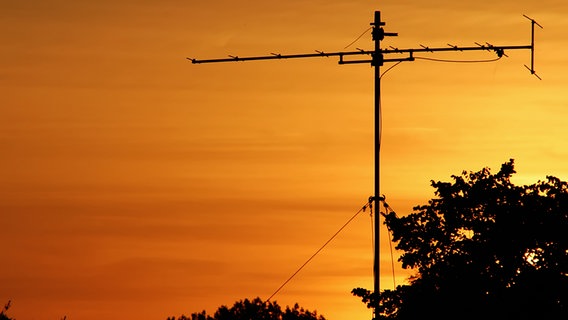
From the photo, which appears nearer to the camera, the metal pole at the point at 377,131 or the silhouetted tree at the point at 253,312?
the metal pole at the point at 377,131

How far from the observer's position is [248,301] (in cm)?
15075

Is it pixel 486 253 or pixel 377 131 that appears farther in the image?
pixel 486 253

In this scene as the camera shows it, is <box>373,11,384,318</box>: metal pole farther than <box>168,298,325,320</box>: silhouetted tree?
No

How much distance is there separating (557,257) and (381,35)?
1768 centimetres

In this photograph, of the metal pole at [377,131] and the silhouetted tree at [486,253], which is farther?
the silhouetted tree at [486,253]

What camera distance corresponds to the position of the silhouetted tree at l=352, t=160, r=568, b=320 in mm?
69562

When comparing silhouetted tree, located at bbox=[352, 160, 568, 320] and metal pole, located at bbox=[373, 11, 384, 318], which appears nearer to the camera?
metal pole, located at bbox=[373, 11, 384, 318]

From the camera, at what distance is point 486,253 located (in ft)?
232

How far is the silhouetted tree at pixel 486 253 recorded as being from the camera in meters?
69.6

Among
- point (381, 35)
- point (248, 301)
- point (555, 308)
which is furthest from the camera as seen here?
point (248, 301)

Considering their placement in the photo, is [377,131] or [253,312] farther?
[253,312]

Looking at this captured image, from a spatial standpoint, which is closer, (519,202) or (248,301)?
(519,202)

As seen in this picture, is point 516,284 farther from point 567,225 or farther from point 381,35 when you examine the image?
point 381,35

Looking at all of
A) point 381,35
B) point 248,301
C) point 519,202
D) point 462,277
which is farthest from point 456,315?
point 248,301
